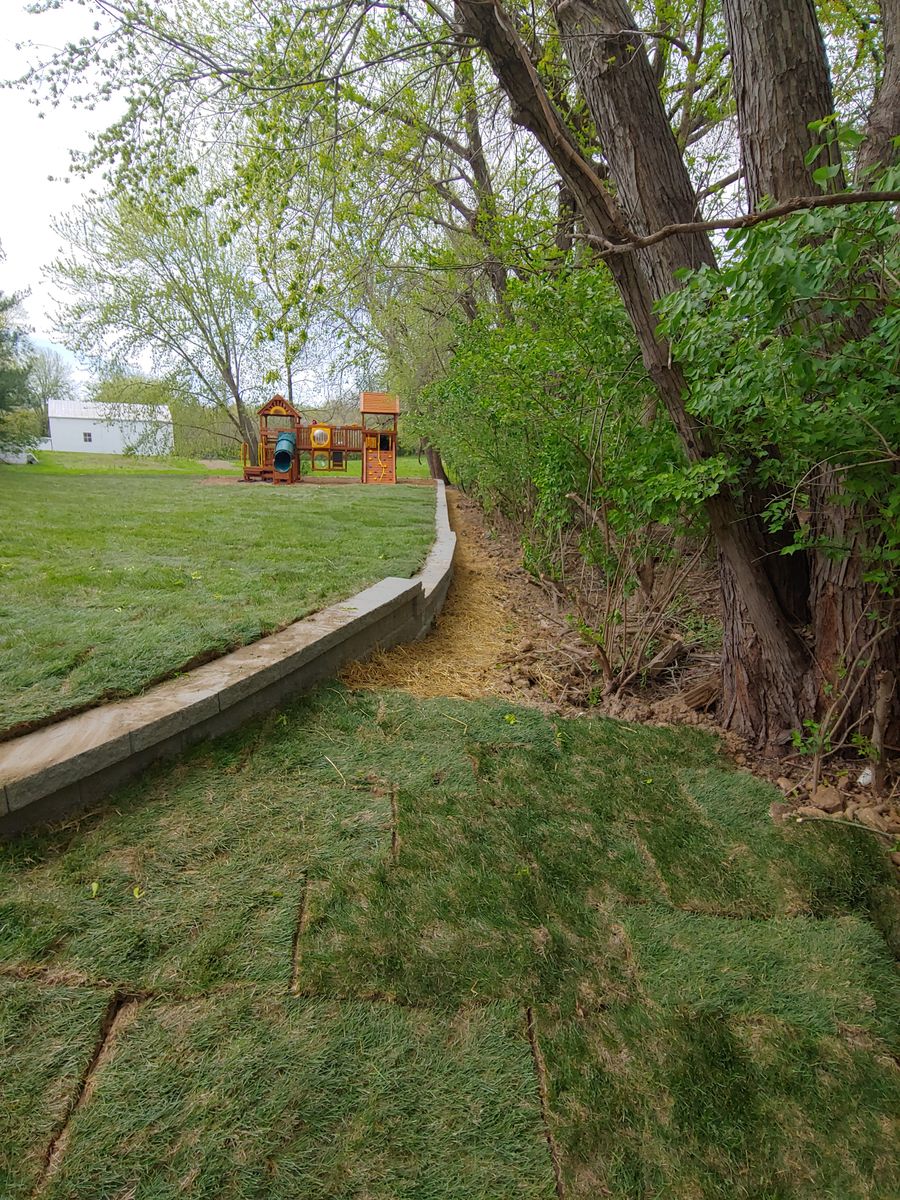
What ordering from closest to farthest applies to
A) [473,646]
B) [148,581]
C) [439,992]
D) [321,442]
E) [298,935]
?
[439,992] → [298,935] → [148,581] → [473,646] → [321,442]

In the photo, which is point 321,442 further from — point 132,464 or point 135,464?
point 132,464

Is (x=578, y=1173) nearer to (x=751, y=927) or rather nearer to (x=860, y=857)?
(x=751, y=927)

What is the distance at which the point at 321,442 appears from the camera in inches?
666

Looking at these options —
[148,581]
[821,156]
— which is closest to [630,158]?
[821,156]

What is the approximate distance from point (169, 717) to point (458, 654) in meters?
2.23

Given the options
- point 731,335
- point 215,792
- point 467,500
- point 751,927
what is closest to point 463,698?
point 215,792

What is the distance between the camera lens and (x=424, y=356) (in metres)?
17.3

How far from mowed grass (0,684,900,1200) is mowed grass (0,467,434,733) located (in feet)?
1.72

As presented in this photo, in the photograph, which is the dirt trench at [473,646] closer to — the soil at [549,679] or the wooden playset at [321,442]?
the soil at [549,679]

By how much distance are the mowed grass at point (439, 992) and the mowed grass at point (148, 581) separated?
53 cm

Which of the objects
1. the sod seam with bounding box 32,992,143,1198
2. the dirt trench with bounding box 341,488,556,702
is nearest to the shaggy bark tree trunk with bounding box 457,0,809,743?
the dirt trench with bounding box 341,488,556,702

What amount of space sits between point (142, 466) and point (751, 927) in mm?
26261

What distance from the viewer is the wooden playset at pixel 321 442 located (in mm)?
15938

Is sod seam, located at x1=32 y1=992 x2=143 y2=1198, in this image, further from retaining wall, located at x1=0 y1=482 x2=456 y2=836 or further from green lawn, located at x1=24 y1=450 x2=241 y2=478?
green lawn, located at x1=24 y1=450 x2=241 y2=478
